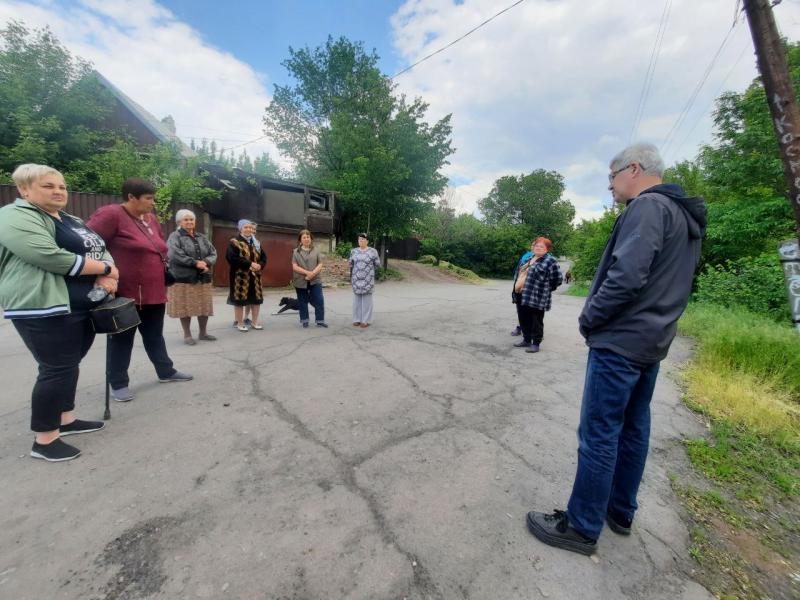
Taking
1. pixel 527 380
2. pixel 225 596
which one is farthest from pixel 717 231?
pixel 225 596

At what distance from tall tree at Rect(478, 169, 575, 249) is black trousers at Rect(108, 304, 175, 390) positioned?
40.8 m

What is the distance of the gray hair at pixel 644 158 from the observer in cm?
174

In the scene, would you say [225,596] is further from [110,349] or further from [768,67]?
[768,67]

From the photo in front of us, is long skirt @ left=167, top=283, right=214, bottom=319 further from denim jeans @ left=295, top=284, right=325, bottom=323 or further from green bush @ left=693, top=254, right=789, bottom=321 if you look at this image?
green bush @ left=693, top=254, right=789, bottom=321

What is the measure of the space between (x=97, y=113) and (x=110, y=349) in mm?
16928

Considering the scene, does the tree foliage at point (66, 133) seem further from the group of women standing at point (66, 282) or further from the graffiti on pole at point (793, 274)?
the graffiti on pole at point (793, 274)

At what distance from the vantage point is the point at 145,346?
11.1 feet

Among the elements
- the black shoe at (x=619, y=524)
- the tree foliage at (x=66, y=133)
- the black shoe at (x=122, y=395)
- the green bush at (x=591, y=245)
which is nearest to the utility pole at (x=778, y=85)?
the black shoe at (x=619, y=524)

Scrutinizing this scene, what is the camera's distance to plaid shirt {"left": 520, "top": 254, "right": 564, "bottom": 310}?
16.6ft

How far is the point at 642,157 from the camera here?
5.76ft

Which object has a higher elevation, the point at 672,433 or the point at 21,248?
the point at 21,248

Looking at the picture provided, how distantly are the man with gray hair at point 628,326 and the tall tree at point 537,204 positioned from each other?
40.8 meters

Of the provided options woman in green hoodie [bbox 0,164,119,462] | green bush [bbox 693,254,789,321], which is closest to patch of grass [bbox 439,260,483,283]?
green bush [bbox 693,254,789,321]

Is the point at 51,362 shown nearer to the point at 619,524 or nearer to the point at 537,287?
the point at 619,524
